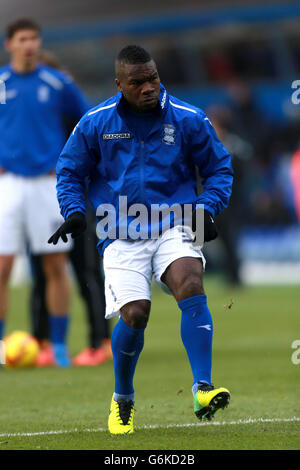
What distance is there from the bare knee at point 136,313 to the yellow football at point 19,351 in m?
3.27

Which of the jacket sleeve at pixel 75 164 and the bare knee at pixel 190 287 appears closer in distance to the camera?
the bare knee at pixel 190 287

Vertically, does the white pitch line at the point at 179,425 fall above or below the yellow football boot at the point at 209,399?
below

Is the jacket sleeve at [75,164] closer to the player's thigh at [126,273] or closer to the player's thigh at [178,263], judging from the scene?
the player's thigh at [126,273]

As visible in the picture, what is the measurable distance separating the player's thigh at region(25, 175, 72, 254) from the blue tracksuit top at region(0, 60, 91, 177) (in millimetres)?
98

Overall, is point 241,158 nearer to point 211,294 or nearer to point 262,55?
point 211,294

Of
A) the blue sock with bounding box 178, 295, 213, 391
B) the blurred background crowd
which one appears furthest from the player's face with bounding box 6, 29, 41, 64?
the blurred background crowd

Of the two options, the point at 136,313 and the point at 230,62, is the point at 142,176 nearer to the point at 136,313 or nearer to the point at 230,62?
the point at 136,313

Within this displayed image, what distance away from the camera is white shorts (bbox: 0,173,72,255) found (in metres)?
8.18

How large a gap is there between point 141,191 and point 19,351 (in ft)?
11.1

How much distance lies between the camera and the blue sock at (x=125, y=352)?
17.5 ft

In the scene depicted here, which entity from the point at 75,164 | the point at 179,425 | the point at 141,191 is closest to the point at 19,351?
the point at 179,425

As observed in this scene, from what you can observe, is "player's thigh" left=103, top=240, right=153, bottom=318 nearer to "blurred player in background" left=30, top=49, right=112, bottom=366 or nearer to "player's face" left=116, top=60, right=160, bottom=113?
"player's face" left=116, top=60, right=160, bottom=113

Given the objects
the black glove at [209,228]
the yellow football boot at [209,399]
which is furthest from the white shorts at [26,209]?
the yellow football boot at [209,399]

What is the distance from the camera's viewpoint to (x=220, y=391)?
16.2 ft
